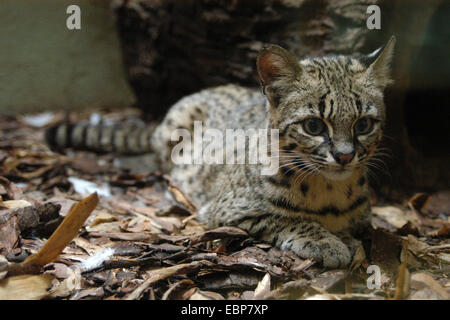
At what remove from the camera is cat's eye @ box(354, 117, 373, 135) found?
375 cm

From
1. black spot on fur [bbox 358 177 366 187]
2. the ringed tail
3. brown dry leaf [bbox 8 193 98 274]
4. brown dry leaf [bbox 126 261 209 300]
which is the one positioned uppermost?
the ringed tail

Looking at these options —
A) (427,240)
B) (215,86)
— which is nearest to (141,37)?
(215,86)

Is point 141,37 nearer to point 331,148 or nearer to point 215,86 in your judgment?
point 215,86

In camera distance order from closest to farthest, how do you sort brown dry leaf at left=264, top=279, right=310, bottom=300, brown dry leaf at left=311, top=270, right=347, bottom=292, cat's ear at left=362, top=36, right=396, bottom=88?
brown dry leaf at left=264, top=279, right=310, bottom=300
brown dry leaf at left=311, top=270, right=347, bottom=292
cat's ear at left=362, top=36, right=396, bottom=88

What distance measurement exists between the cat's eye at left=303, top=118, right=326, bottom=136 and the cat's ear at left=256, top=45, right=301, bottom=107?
1.27 feet

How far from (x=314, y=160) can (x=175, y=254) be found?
1265 mm

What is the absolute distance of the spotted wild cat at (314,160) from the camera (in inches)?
145

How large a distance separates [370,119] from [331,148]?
0.46 metres

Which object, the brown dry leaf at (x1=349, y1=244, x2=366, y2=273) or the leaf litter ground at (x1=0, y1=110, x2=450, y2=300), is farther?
the brown dry leaf at (x1=349, y1=244, x2=366, y2=273)

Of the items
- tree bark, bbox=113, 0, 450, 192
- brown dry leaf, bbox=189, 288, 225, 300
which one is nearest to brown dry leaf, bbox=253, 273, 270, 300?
brown dry leaf, bbox=189, 288, 225, 300

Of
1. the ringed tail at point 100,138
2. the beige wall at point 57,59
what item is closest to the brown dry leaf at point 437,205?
the ringed tail at point 100,138

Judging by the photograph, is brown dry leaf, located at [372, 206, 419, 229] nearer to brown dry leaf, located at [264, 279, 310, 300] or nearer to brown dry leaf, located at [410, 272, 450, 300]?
brown dry leaf, located at [410, 272, 450, 300]

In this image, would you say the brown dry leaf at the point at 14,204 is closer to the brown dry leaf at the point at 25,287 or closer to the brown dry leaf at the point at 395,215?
the brown dry leaf at the point at 25,287

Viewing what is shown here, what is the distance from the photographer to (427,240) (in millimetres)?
4320
